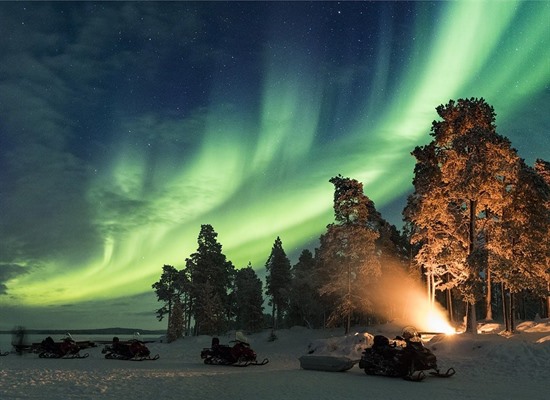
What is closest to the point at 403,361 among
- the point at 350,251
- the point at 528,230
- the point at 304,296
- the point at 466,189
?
the point at 466,189

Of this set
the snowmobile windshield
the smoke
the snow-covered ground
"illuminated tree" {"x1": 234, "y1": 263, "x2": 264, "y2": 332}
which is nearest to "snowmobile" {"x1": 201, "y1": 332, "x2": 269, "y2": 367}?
the snow-covered ground

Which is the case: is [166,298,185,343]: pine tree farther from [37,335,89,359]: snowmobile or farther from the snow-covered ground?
the snow-covered ground

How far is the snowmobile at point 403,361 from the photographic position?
65.9 ft

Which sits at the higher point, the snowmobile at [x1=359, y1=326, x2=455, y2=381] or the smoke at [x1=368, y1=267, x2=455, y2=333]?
the smoke at [x1=368, y1=267, x2=455, y2=333]

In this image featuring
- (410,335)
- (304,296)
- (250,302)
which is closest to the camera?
(410,335)

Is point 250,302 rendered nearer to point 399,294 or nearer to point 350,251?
point 399,294

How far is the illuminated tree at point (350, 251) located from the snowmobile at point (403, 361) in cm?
2098

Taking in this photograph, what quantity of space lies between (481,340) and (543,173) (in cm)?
2475

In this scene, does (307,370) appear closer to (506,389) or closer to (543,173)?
(506,389)

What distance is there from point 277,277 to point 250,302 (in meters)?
6.64

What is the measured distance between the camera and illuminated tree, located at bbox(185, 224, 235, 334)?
60.5m

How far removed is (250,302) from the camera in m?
75.8

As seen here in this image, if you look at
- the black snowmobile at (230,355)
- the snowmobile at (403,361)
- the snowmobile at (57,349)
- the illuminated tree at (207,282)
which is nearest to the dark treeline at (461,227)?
the illuminated tree at (207,282)

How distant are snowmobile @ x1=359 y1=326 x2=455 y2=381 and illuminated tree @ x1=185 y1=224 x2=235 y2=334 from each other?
41.1 m
